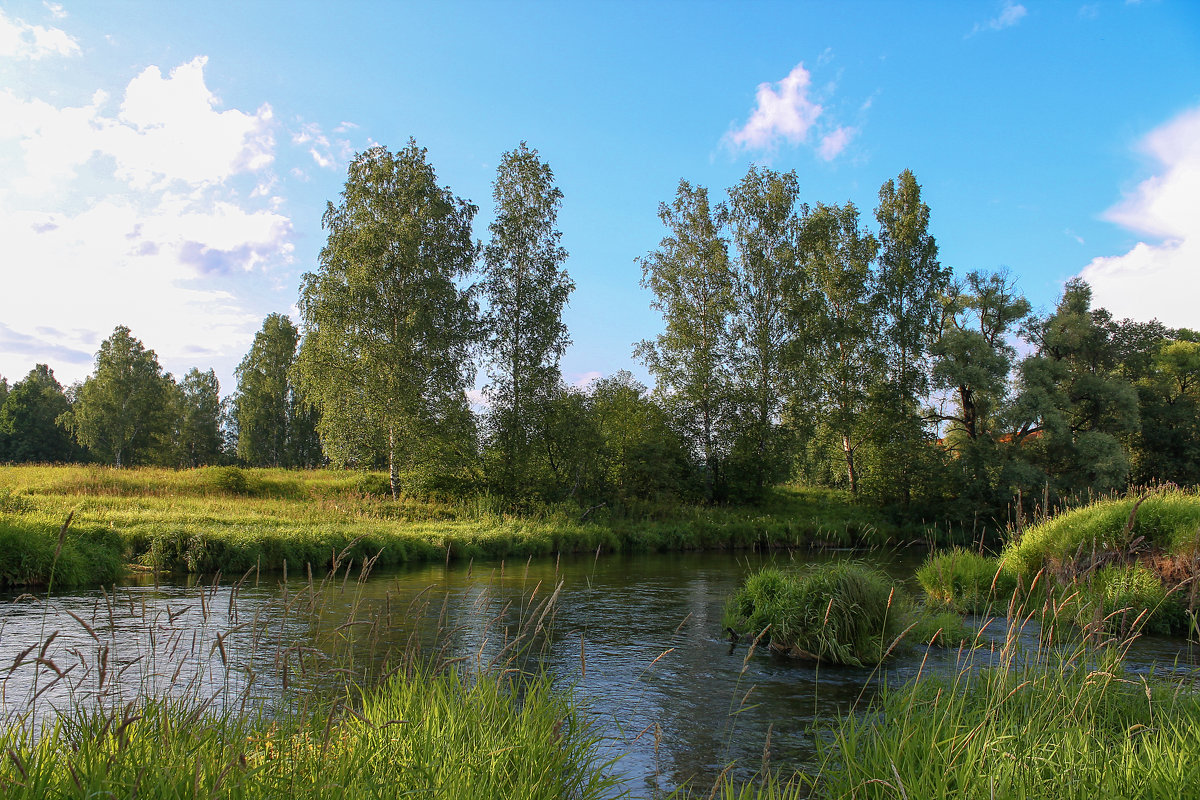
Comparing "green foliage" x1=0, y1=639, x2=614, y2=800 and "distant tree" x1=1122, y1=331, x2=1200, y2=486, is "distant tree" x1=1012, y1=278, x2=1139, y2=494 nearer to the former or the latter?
"distant tree" x1=1122, y1=331, x2=1200, y2=486

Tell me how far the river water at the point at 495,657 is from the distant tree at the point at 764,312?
23.4m

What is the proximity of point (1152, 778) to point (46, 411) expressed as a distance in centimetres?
9304

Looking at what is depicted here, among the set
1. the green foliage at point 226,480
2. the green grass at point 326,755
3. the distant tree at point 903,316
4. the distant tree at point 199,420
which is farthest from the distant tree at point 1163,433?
the distant tree at point 199,420

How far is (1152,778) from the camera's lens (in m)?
3.86

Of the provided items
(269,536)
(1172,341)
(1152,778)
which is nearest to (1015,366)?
(1172,341)

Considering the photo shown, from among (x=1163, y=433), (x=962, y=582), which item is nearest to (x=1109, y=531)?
(x=962, y=582)

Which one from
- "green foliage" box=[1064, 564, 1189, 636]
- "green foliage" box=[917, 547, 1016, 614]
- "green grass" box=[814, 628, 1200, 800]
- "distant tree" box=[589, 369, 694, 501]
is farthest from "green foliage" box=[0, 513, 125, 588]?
"distant tree" box=[589, 369, 694, 501]

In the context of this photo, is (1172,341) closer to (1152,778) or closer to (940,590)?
(940,590)

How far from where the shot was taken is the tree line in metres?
32.3

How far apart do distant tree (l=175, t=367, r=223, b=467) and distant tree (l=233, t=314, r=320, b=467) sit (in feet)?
35.4

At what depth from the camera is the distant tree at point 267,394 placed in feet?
211

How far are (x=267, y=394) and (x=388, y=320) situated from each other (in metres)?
38.7

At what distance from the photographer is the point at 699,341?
3938 cm

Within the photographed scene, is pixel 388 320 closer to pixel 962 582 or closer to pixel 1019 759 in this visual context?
pixel 962 582
